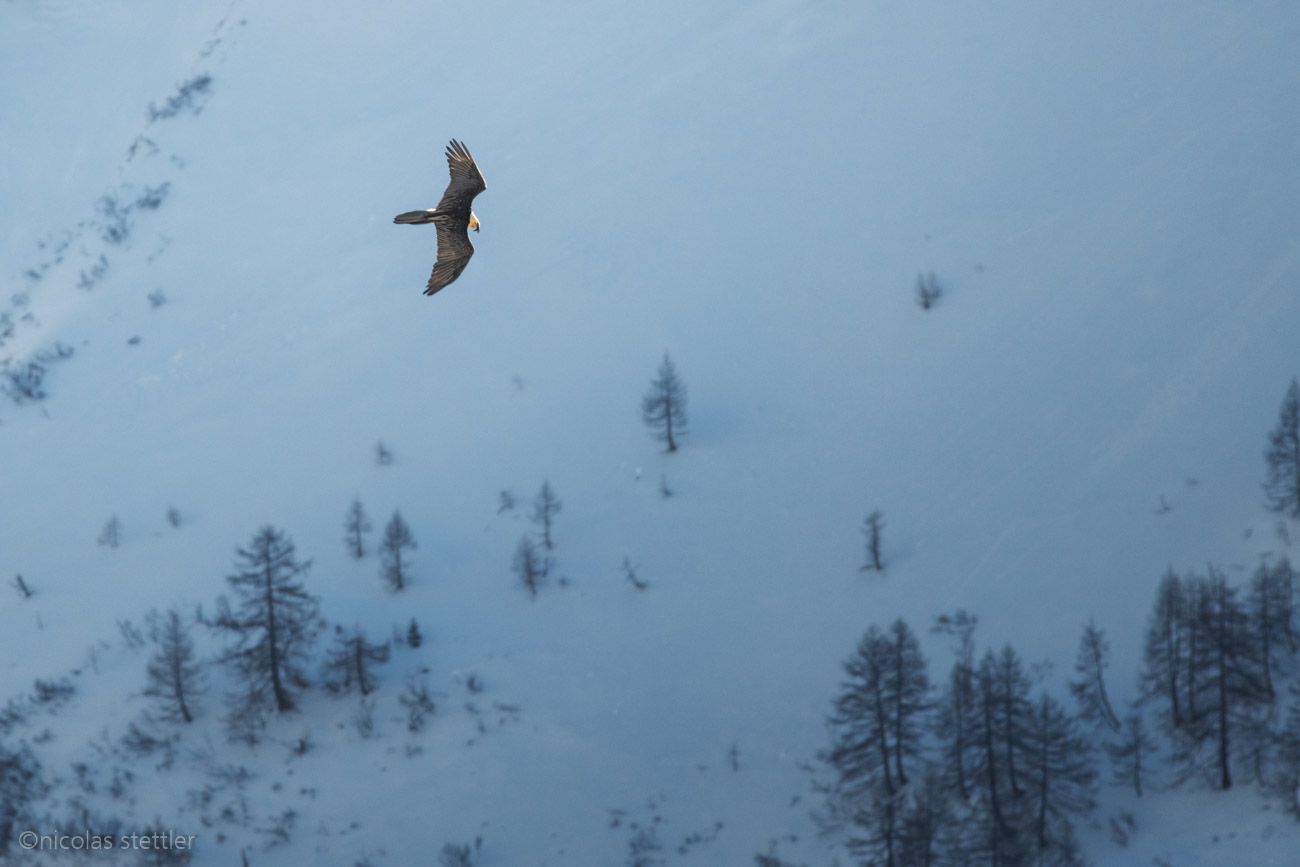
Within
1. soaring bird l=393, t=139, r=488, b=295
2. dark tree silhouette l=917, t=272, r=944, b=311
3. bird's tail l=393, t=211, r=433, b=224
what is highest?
dark tree silhouette l=917, t=272, r=944, b=311

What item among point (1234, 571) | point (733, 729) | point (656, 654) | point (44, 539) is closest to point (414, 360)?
point (44, 539)

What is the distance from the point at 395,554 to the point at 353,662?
11.8ft

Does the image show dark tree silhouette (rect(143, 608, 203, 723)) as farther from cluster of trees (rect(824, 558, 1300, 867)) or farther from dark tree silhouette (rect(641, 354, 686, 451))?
cluster of trees (rect(824, 558, 1300, 867))

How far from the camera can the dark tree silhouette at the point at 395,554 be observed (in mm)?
35406

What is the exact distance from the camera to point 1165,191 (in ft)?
156

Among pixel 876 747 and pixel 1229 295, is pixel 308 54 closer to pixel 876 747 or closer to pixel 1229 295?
pixel 1229 295

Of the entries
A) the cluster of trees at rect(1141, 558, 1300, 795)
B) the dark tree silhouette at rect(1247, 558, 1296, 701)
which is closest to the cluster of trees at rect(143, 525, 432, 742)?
the cluster of trees at rect(1141, 558, 1300, 795)

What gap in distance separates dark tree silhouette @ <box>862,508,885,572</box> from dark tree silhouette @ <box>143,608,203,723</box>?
16504 mm

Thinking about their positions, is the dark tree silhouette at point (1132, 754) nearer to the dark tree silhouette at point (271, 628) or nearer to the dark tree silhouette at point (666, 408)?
the dark tree silhouette at point (666, 408)

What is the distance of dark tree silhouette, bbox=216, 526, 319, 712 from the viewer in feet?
106

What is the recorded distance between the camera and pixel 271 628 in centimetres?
3203

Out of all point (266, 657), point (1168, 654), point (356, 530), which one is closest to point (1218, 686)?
point (1168, 654)

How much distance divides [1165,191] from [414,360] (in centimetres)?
2625

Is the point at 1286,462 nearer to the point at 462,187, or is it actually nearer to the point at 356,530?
the point at 356,530
